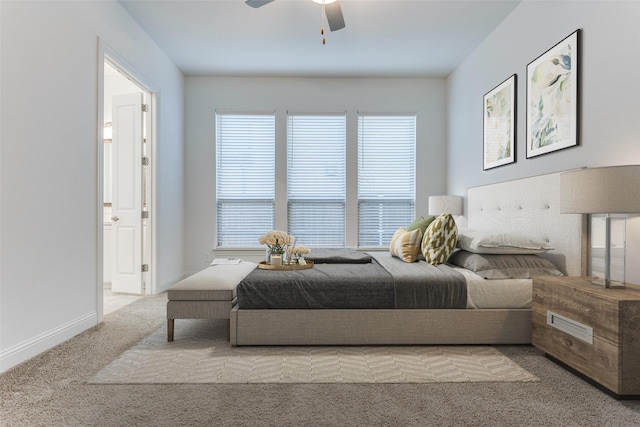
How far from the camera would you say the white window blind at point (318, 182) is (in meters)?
5.59

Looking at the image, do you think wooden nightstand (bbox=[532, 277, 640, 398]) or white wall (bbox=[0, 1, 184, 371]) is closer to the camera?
wooden nightstand (bbox=[532, 277, 640, 398])

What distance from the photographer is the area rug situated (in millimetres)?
2174

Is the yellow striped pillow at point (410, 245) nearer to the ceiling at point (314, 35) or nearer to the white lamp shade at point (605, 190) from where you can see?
the white lamp shade at point (605, 190)

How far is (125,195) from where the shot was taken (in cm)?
455

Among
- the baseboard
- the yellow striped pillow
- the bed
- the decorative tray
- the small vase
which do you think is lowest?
the baseboard

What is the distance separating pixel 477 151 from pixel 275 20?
2.64 metres

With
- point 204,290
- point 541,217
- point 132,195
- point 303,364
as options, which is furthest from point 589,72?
point 132,195

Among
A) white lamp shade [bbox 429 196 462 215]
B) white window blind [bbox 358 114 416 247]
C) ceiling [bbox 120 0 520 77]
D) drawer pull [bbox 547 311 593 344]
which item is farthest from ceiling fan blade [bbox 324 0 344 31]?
drawer pull [bbox 547 311 593 344]

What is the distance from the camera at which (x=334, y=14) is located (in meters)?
3.07

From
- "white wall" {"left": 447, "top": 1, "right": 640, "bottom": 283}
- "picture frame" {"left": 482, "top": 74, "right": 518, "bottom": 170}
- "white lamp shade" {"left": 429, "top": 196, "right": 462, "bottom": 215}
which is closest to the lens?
"white wall" {"left": 447, "top": 1, "right": 640, "bottom": 283}

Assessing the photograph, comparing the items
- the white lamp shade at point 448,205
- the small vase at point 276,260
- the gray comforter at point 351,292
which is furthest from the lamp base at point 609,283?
the white lamp shade at point 448,205

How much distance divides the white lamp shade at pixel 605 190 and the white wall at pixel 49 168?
3328mm

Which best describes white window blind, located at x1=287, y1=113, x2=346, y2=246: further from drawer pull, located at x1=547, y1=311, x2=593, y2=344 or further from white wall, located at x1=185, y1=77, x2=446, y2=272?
drawer pull, located at x1=547, y1=311, x2=593, y2=344

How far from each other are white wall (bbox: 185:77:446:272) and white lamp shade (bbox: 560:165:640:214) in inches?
139
